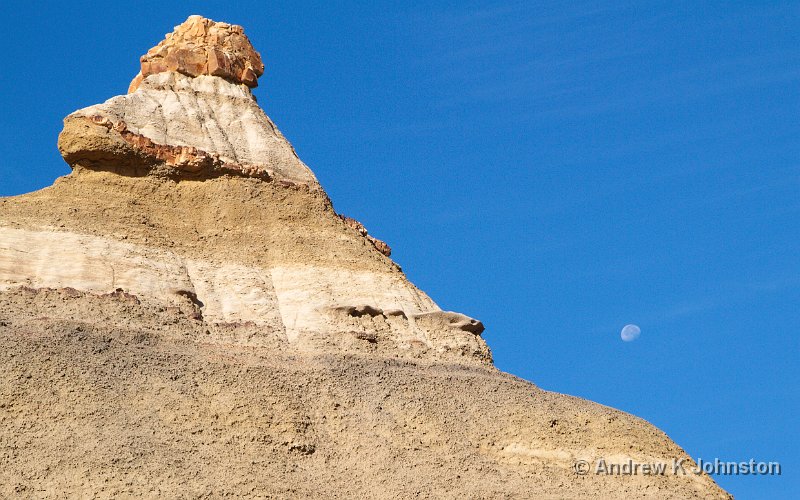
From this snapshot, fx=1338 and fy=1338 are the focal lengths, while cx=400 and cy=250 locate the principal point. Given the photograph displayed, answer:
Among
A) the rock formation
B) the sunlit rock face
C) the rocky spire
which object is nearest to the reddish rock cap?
the rocky spire

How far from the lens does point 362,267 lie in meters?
35.8

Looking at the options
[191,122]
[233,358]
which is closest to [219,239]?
[191,122]

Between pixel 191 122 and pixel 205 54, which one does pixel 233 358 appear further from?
→ pixel 205 54

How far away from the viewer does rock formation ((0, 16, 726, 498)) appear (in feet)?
87.2

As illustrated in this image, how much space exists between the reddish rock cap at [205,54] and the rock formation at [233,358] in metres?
4.80

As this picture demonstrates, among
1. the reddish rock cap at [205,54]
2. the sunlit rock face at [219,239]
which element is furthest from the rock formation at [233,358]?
the reddish rock cap at [205,54]

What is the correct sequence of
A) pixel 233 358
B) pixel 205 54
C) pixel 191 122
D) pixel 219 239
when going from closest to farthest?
pixel 233 358, pixel 219 239, pixel 191 122, pixel 205 54

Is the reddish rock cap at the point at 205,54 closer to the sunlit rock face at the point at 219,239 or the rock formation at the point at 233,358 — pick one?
the sunlit rock face at the point at 219,239

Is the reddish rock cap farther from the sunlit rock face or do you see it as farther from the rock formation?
the rock formation

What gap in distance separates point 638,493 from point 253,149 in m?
17.7

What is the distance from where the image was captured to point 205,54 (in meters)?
45.2

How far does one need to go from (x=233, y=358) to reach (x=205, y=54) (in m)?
17.8

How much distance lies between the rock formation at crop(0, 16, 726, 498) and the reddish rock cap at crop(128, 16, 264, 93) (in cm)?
480

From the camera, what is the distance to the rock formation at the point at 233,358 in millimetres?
26594
